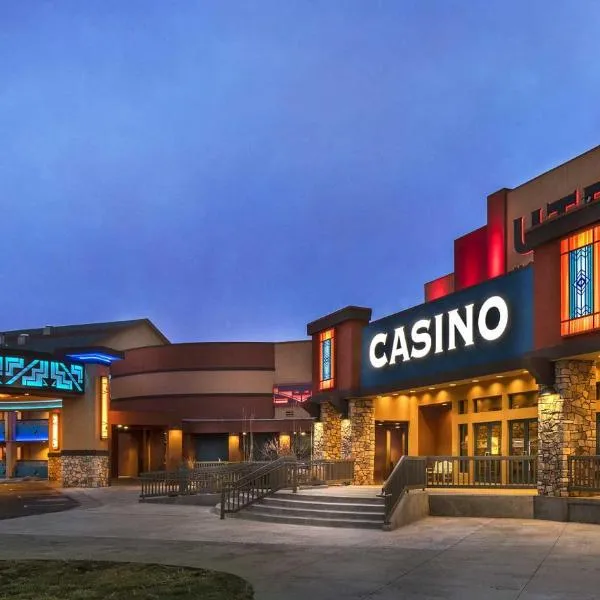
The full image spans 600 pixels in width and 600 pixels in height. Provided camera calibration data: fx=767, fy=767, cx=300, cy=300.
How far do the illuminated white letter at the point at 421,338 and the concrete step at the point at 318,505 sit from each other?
300 inches

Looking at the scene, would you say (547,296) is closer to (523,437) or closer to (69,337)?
(523,437)

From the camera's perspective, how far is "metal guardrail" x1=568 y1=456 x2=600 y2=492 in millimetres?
18859

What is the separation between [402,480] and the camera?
19984mm

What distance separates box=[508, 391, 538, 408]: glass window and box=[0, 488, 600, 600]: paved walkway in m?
6.28

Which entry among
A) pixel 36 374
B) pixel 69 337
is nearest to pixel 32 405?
pixel 36 374

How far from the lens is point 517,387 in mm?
25219

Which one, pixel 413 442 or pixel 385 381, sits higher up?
pixel 385 381

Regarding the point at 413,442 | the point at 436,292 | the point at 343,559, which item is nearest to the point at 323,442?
the point at 413,442

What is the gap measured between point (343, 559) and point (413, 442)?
1805 centimetres

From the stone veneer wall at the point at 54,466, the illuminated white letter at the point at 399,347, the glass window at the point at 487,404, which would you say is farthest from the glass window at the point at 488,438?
the stone veneer wall at the point at 54,466

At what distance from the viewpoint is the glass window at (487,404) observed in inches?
1054

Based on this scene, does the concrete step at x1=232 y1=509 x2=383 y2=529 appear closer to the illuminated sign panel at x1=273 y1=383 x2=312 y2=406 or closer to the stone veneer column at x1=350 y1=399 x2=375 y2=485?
the stone veneer column at x1=350 y1=399 x2=375 y2=485

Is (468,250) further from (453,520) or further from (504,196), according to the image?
(453,520)

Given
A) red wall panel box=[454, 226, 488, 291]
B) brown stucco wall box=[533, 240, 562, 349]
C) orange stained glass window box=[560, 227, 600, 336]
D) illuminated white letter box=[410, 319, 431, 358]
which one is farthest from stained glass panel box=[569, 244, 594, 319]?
red wall panel box=[454, 226, 488, 291]
